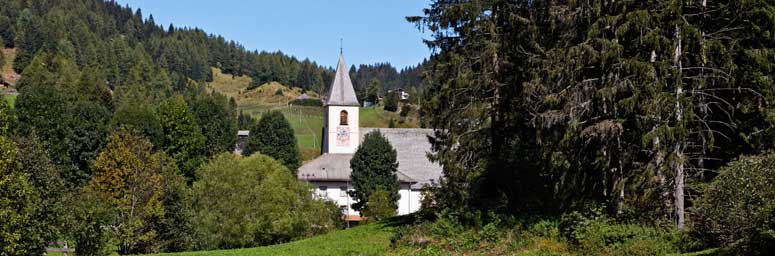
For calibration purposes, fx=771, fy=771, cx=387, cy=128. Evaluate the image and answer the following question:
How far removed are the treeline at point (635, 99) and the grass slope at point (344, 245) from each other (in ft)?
11.0

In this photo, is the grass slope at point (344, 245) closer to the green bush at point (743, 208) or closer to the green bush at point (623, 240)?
the green bush at point (623, 240)

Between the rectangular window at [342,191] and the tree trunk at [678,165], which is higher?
the tree trunk at [678,165]

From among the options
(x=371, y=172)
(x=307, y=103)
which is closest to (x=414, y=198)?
(x=371, y=172)

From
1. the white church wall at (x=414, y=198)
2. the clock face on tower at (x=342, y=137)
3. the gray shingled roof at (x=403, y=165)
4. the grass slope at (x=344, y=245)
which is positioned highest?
the clock face on tower at (x=342, y=137)

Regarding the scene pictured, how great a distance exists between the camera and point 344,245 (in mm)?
28797

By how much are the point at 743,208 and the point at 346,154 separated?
57630mm

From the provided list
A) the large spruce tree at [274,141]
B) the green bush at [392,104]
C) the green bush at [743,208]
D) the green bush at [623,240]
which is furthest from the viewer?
the green bush at [392,104]

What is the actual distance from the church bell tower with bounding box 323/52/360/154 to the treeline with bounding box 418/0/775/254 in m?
48.4

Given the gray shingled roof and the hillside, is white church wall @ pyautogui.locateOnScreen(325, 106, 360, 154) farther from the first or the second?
the hillside

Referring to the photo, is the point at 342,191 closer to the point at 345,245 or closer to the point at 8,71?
the point at 345,245

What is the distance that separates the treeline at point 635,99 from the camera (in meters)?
21.8

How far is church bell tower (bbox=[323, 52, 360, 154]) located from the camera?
247 ft

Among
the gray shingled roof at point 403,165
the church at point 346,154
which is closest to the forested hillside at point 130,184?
the gray shingled roof at point 403,165

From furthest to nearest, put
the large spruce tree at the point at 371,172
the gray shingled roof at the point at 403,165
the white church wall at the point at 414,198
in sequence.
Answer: the gray shingled roof at the point at 403,165, the white church wall at the point at 414,198, the large spruce tree at the point at 371,172
